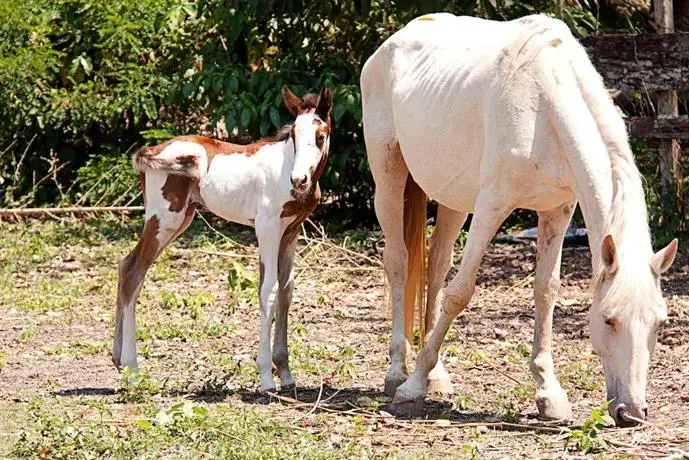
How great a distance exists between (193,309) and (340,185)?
3294 mm

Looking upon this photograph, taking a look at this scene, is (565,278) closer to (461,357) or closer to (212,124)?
(461,357)

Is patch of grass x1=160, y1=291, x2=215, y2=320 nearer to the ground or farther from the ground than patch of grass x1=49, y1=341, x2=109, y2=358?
nearer to the ground

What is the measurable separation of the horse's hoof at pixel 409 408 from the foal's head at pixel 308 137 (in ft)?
3.83

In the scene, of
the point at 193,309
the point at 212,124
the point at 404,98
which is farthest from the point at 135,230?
the point at 404,98

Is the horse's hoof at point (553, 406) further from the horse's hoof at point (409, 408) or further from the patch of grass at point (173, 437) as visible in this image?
the patch of grass at point (173, 437)

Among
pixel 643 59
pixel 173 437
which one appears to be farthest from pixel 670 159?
pixel 173 437

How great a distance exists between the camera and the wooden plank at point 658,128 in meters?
9.96

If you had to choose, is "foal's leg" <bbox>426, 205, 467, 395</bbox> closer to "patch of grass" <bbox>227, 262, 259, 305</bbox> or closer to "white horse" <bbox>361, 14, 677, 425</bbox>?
"white horse" <bbox>361, 14, 677, 425</bbox>

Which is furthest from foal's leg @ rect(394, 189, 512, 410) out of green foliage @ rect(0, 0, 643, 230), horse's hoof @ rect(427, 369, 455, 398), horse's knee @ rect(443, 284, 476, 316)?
green foliage @ rect(0, 0, 643, 230)

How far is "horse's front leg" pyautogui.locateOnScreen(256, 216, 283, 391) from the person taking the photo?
629 centimetres

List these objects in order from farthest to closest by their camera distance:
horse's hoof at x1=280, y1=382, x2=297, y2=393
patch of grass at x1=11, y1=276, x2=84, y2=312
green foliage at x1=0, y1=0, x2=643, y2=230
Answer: green foliage at x1=0, y1=0, x2=643, y2=230 → patch of grass at x1=11, y1=276, x2=84, y2=312 → horse's hoof at x1=280, y1=382, x2=297, y2=393

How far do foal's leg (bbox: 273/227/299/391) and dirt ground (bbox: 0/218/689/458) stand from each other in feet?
0.52

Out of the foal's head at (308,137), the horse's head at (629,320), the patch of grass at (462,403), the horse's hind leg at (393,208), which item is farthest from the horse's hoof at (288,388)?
the horse's head at (629,320)

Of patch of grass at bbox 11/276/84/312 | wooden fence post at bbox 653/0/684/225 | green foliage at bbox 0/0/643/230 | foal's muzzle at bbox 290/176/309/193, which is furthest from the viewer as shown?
green foliage at bbox 0/0/643/230
